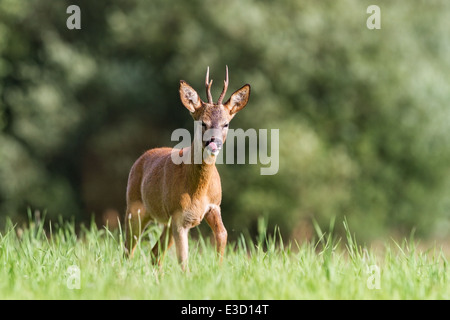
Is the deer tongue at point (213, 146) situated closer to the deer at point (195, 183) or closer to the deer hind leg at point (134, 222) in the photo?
the deer at point (195, 183)

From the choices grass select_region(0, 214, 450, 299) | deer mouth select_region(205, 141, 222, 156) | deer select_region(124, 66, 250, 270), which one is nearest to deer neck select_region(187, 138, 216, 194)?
deer select_region(124, 66, 250, 270)

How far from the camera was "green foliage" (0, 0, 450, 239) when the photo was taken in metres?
21.3

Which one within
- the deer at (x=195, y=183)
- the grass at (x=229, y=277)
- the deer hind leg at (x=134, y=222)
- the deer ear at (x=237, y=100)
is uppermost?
the deer ear at (x=237, y=100)

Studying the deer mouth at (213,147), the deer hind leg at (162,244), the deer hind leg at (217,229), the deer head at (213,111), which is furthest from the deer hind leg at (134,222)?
the deer mouth at (213,147)

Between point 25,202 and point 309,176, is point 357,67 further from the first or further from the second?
point 25,202

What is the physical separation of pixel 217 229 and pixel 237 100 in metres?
1.01

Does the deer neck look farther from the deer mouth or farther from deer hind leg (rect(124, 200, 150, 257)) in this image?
deer hind leg (rect(124, 200, 150, 257))

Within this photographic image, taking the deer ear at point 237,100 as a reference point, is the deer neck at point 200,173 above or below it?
below

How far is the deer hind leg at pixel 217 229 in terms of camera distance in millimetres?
5391

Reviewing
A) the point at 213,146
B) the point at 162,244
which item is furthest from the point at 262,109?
the point at 213,146

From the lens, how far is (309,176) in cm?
2106

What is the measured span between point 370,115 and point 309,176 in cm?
334

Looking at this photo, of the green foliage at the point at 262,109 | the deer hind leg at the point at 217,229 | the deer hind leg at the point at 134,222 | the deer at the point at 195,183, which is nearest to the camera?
the deer at the point at 195,183

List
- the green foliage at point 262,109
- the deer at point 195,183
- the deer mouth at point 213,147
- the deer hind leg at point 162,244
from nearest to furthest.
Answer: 1. the deer mouth at point 213,147
2. the deer at point 195,183
3. the deer hind leg at point 162,244
4. the green foliage at point 262,109
